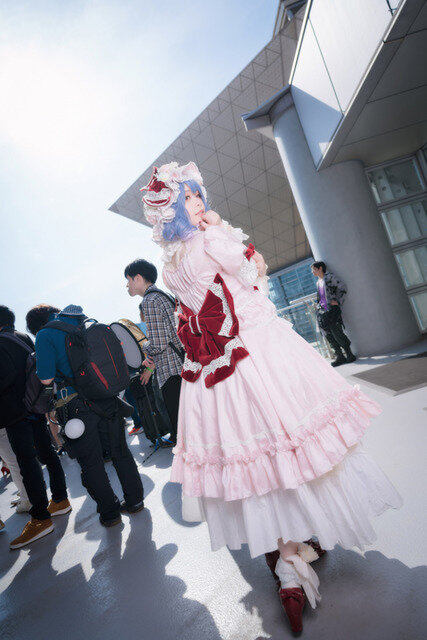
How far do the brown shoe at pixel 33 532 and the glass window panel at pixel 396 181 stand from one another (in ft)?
21.2

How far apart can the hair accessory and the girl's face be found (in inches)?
2.1

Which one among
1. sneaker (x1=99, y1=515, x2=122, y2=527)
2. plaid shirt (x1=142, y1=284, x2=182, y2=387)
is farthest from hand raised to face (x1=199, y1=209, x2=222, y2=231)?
sneaker (x1=99, y1=515, x2=122, y2=527)

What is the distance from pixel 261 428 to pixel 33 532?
2283 millimetres

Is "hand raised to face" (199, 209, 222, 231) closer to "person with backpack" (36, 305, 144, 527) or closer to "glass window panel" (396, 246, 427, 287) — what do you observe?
"person with backpack" (36, 305, 144, 527)

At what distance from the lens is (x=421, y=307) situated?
17.7ft

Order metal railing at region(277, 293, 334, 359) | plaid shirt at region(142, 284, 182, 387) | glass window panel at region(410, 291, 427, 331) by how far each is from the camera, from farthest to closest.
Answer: metal railing at region(277, 293, 334, 359) → glass window panel at region(410, 291, 427, 331) → plaid shirt at region(142, 284, 182, 387)

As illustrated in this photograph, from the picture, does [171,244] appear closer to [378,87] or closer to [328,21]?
[378,87]

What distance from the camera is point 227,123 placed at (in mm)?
10758

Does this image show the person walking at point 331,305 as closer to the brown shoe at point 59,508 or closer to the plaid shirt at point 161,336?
the plaid shirt at point 161,336

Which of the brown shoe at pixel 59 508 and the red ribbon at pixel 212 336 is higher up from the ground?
the red ribbon at pixel 212 336

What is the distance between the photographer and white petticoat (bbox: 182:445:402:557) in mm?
935

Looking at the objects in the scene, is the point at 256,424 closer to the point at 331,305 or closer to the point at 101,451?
the point at 101,451

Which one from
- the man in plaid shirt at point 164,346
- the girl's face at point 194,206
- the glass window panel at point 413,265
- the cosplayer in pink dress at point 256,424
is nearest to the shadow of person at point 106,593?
the cosplayer in pink dress at point 256,424

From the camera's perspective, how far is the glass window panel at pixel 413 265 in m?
5.41
